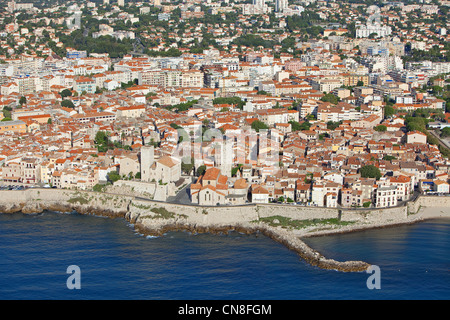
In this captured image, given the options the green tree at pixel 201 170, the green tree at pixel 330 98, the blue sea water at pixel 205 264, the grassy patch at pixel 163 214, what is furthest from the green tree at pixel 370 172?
the green tree at pixel 330 98

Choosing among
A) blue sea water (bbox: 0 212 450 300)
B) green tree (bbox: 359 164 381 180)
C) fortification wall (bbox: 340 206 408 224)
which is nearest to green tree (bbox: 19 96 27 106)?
blue sea water (bbox: 0 212 450 300)

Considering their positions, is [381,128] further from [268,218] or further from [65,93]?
[65,93]

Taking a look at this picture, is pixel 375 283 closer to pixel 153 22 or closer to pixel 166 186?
pixel 166 186

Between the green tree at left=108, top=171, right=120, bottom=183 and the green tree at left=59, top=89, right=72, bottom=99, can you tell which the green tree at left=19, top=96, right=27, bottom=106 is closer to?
the green tree at left=59, top=89, right=72, bottom=99

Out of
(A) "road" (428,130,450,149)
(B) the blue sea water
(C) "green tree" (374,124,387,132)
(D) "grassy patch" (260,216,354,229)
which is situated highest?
(C) "green tree" (374,124,387,132)

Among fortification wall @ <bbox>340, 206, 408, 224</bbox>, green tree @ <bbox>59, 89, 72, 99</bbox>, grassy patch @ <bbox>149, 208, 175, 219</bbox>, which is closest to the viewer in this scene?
fortification wall @ <bbox>340, 206, 408, 224</bbox>

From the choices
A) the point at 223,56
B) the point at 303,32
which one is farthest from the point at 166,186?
the point at 303,32

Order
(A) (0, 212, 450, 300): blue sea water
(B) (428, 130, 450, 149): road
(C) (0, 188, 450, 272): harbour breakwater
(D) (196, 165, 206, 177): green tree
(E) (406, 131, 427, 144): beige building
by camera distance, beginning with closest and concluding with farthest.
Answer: (A) (0, 212, 450, 300): blue sea water
(C) (0, 188, 450, 272): harbour breakwater
(D) (196, 165, 206, 177): green tree
(E) (406, 131, 427, 144): beige building
(B) (428, 130, 450, 149): road

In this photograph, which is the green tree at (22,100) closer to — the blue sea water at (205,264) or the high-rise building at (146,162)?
the high-rise building at (146,162)
